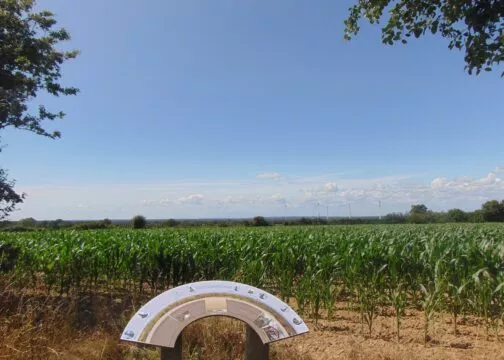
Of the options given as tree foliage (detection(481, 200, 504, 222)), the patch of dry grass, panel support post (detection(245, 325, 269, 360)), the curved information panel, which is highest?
tree foliage (detection(481, 200, 504, 222))

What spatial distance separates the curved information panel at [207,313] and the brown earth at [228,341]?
1500 millimetres

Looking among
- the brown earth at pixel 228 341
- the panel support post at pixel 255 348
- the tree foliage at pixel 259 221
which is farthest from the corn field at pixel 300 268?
the tree foliage at pixel 259 221

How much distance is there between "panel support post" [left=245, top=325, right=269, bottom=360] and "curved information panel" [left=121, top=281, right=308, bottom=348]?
217 millimetres

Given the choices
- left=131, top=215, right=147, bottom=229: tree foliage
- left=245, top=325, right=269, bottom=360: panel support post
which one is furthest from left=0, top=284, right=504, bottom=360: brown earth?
left=131, top=215, right=147, bottom=229: tree foliage

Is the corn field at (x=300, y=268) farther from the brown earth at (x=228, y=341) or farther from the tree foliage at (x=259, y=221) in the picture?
the tree foliage at (x=259, y=221)

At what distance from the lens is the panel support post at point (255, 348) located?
295cm

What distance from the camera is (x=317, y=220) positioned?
74250mm

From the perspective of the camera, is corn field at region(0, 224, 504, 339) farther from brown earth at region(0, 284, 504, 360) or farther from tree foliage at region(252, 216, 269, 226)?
tree foliage at region(252, 216, 269, 226)

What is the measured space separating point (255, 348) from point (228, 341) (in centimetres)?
173

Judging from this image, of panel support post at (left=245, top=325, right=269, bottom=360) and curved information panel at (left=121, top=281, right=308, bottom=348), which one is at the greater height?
curved information panel at (left=121, top=281, right=308, bottom=348)

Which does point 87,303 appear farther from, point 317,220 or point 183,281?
point 317,220

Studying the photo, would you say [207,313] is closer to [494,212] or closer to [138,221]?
[138,221]

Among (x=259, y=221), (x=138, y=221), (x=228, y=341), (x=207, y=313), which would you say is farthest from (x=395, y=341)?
(x=259, y=221)

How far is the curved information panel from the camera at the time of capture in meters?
2.64
